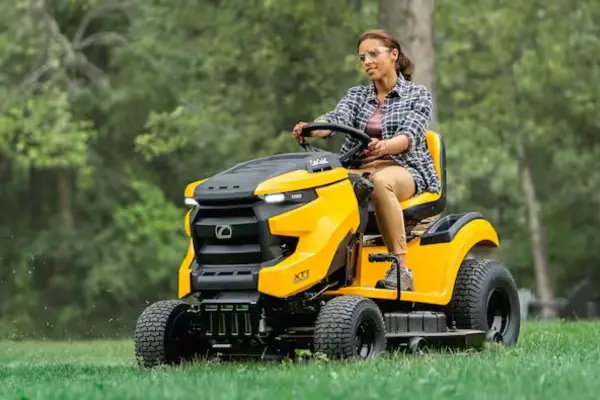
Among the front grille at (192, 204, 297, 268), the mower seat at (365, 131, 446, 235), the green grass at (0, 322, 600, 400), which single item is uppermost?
the mower seat at (365, 131, 446, 235)

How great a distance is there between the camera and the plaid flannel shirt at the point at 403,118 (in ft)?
25.8

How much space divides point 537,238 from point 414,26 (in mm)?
18822

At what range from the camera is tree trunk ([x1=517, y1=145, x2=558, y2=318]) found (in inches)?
1215

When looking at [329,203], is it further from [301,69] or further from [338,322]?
[301,69]

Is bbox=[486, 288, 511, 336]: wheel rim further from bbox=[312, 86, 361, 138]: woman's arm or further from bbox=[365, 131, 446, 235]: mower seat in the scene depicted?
bbox=[312, 86, 361, 138]: woman's arm

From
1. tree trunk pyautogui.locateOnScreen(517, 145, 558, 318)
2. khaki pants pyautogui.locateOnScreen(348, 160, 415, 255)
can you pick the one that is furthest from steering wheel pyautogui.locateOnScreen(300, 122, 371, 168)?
tree trunk pyautogui.locateOnScreen(517, 145, 558, 318)

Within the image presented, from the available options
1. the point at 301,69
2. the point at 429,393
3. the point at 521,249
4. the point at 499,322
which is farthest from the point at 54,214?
the point at 429,393

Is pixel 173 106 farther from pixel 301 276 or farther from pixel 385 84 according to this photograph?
pixel 301 276

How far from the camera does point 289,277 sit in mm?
6738

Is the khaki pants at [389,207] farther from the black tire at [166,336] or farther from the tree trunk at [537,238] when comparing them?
the tree trunk at [537,238]

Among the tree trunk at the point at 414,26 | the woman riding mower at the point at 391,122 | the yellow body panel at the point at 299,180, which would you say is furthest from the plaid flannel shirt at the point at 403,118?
the tree trunk at the point at 414,26

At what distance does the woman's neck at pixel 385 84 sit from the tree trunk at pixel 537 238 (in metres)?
21.8

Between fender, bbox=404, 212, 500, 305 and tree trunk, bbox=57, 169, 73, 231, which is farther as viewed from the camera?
tree trunk, bbox=57, 169, 73, 231

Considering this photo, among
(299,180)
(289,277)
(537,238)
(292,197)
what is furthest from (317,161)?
(537,238)
